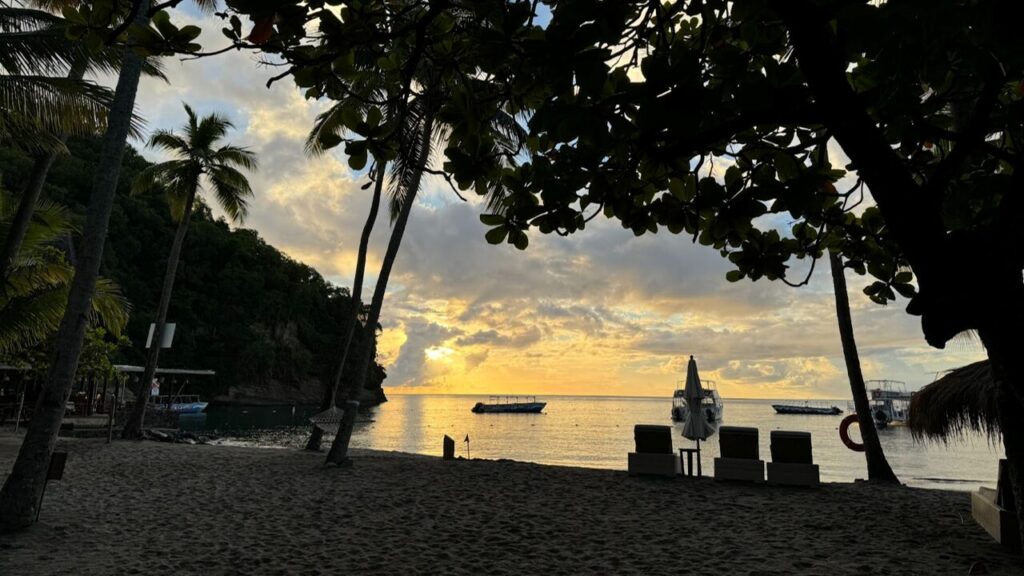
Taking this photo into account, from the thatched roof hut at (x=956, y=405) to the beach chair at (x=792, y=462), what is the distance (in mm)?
2248

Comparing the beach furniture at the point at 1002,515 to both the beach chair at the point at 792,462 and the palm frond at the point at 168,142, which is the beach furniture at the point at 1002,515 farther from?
the palm frond at the point at 168,142

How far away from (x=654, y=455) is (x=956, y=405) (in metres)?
5.12

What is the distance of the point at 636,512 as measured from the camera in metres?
7.55

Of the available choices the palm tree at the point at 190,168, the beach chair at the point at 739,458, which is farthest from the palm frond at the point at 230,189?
the beach chair at the point at 739,458

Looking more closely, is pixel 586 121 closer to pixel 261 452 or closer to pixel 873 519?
pixel 873 519

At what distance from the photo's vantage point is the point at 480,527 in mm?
6668

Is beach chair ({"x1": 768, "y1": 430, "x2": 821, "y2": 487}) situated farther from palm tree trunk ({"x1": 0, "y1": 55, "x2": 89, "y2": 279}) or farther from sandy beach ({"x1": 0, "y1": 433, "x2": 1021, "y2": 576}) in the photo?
palm tree trunk ({"x1": 0, "y1": 55, "x2": 89, "y2": 279})

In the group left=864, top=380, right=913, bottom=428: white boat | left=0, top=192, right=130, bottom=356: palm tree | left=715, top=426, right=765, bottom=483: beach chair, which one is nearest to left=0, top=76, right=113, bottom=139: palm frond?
left=0, top=192, right=130, bottom=356: palm tree

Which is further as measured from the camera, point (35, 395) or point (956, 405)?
point (35, 395)

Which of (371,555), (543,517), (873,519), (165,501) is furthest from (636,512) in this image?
(165,501)

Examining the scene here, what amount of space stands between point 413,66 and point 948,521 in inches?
337

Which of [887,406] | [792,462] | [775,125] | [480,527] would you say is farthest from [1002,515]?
[887,406]

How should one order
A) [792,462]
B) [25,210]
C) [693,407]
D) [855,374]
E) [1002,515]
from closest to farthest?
1. [1002,515]
2. [792,462]
3. [25,210]
4. [855,374]
5. [693,407]

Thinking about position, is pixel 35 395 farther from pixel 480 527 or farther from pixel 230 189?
pixel 480 527
